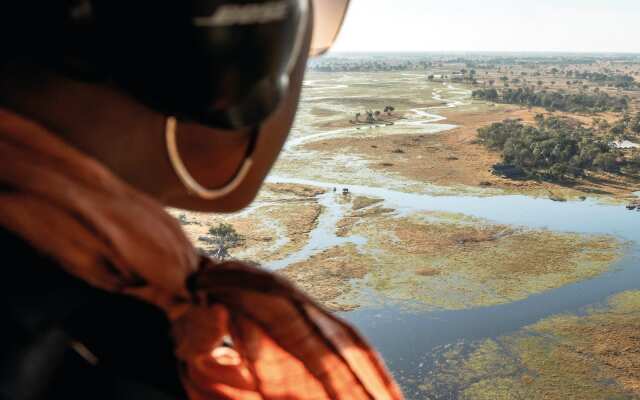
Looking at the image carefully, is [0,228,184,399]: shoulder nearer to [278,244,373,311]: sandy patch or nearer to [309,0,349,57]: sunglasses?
[309,0,349,57]: sunglasses

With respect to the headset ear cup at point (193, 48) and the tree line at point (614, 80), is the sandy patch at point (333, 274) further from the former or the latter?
the tree line at point (614, 80)

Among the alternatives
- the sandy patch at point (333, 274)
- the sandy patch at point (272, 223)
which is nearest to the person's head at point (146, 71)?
the sandy patch at point (333, 274)

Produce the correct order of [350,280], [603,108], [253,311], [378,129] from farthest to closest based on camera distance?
[603,108]
[378,129]
[350,280]
[253,311]

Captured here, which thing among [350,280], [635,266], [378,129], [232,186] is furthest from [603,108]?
[232,186]

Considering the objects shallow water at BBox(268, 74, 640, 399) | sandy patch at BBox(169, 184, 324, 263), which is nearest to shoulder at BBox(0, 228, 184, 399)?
shallow water at BBox(268, 74, 640, 399)

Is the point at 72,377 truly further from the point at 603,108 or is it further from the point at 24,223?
the point at 603,108

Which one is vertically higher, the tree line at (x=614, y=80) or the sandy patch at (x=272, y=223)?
the tree line at (x=614, y=80)

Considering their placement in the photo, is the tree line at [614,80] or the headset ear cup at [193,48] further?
the tree line at [614,80]
